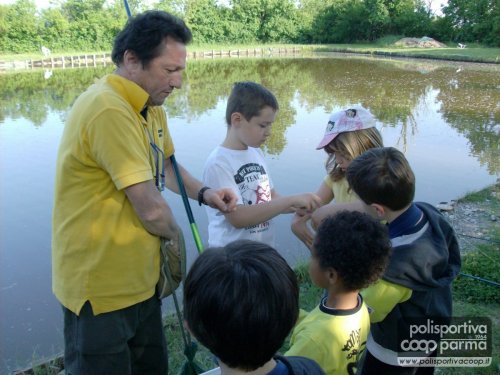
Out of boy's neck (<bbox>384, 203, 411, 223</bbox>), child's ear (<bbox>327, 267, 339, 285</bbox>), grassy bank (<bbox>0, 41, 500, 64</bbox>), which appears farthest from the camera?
grassy bank (<bbox>0, 41, 500, 64</bbox>)

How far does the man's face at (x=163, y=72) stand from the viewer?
1.75m

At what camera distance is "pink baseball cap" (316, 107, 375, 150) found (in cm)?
222

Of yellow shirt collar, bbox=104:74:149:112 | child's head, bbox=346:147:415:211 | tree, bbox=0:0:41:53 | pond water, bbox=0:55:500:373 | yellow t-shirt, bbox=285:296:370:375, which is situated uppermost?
tree, bbox=0:0:41:53

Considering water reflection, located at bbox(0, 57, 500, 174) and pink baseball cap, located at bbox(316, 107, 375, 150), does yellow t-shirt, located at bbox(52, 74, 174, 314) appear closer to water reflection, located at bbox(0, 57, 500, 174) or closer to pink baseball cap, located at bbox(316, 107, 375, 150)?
pink baseball cap, located at bbox(316, 107, 375, 150)

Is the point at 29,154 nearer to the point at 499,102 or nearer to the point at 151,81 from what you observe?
the point at 151,81

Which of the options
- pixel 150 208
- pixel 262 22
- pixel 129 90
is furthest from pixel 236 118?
pixel 262 22

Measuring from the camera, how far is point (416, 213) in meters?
1.78

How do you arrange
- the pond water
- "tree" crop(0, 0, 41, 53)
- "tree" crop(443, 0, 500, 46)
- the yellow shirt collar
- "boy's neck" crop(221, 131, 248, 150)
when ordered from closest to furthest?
the yellow shirt collar < "boy's neck" crop(221, 131, 248, 150) < the pond water < "tree" crop(0, 0, 41, 53) < "tree" crop(443, 0, 500, 46)

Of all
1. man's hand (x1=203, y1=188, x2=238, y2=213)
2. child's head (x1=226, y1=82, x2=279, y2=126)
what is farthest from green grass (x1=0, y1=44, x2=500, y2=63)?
man's hand (x1=203, y1=188, x2=238, y2=213)

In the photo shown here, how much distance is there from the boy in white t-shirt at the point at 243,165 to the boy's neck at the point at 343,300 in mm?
681

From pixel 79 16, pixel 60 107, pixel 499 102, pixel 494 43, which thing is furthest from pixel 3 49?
pixel 494 43

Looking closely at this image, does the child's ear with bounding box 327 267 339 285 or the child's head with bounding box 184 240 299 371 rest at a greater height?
the child's head with bounding box 184 240 299 371

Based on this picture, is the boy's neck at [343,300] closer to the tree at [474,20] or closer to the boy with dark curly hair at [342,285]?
the boy with dark curly hair at [342,285]

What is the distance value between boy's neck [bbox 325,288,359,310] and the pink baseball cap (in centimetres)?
90
